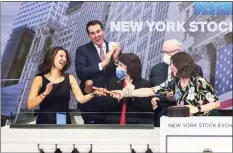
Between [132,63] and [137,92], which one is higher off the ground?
[132,63]

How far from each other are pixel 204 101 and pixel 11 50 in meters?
1.10

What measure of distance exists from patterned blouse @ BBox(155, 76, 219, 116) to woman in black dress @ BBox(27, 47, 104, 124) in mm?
445

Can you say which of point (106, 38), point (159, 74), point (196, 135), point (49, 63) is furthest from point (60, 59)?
point (196, 135)

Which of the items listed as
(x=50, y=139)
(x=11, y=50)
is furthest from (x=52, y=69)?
(x=50, y=139)

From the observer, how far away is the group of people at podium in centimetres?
196

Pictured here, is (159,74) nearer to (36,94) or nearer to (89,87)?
(89,87)

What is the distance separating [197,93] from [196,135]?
0.38 metres

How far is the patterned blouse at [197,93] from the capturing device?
194cm

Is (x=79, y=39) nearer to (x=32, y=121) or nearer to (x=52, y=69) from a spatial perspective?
(x=52, y=69)

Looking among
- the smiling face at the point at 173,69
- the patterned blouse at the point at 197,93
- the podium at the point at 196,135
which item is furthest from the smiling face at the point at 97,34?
the podium at the point at 196,135

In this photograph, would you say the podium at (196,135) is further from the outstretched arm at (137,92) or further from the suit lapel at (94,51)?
the suit lapel at (94,51)

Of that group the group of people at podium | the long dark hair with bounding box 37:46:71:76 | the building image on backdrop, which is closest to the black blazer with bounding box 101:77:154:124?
the group of people at podium

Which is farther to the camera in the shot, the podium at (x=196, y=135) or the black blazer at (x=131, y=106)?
the black blazer at (x=131, y=106)

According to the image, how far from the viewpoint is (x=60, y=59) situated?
6.59ft
